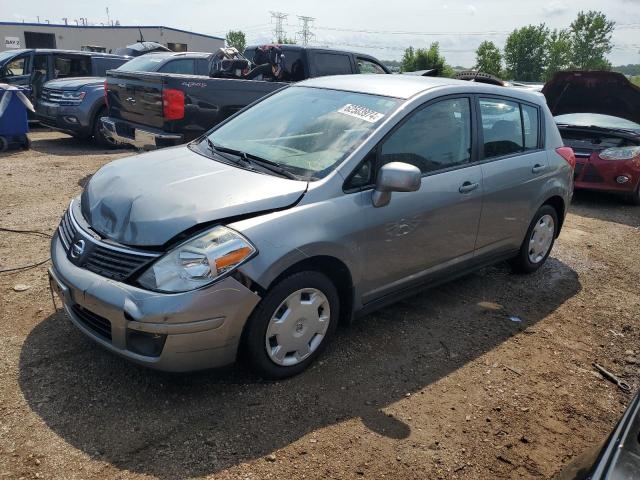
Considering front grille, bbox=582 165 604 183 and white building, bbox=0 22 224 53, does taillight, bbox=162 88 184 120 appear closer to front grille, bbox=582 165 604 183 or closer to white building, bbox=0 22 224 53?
front grille, bbox=582 165 604 183

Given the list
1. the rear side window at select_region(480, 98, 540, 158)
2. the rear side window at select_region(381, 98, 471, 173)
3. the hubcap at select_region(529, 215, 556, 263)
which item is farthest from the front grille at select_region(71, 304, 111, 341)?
the hubcap at select_region(529, 215, 556, 263)

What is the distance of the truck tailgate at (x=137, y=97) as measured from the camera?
6.81 m

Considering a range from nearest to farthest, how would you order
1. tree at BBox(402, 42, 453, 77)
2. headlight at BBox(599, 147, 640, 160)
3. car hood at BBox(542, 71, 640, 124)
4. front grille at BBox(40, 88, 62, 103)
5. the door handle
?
the door handle < headlight at BBox(599, 147, 640, 160) < car hood at BBox(542, 71, 640, 124) < front grille at BBox(40, 88, 62, 103) < tree at BBox(402, 42, 453, 77)

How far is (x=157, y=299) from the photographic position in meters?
2.68

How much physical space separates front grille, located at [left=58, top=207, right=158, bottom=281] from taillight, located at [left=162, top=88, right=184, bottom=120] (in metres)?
→ 3.95

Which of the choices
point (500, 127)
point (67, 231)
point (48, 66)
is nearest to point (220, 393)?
point (67, 231)

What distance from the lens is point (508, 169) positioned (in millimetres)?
4426

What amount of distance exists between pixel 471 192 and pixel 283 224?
173 centimetres

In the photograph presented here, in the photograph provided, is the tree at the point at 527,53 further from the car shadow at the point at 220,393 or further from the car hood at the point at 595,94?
the car shadow at the point at 220,393

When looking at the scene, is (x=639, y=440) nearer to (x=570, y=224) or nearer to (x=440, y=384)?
(x=440, y=384)

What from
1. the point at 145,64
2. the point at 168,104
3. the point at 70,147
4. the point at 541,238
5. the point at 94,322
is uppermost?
the point at 145,64

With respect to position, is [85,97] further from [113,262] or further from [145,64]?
[113,262]

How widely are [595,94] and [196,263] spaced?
8372 millimetres

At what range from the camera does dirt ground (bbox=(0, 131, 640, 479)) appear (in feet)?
8.55
